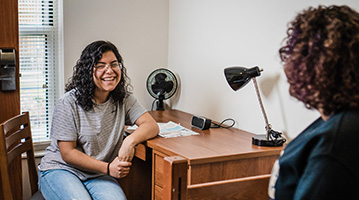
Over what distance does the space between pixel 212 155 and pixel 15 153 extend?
105 centimetres

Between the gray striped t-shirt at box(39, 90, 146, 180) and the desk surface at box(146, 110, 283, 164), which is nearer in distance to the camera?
the desk surface at box(146, 110, 283, 164)

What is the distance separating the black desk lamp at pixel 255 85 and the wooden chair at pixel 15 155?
3.74 ft

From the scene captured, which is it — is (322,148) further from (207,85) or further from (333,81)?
(207,85)

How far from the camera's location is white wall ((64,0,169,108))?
2.92m

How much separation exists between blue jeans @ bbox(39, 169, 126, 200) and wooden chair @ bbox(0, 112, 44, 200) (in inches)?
6.1

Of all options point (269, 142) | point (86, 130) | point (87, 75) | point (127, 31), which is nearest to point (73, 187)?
point (86, 130)

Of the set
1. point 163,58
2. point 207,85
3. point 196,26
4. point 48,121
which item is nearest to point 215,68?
point 207,85

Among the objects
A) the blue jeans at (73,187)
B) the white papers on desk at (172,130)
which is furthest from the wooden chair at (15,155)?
the white papers on desk at (172,130)

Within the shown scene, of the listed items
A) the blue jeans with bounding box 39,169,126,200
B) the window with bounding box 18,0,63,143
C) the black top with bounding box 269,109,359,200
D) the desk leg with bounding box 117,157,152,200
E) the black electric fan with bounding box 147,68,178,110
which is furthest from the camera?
the black electric fan with bounding box 147,68,178,110

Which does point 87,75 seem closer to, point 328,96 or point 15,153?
point 15,153

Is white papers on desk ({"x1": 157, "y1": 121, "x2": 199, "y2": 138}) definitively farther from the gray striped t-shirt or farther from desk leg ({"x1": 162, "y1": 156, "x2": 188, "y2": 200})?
desk leg ({"x1": 162, "y1": 156, "x2": 188, "y2": 200})

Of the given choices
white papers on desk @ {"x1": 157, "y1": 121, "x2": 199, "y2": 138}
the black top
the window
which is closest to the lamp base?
white papers on desk @ {"x1": 157, "y1": 121, "x2": 199, "y2": 138}

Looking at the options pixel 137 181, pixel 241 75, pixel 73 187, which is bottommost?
pixel 137 181

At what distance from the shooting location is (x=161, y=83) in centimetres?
307
